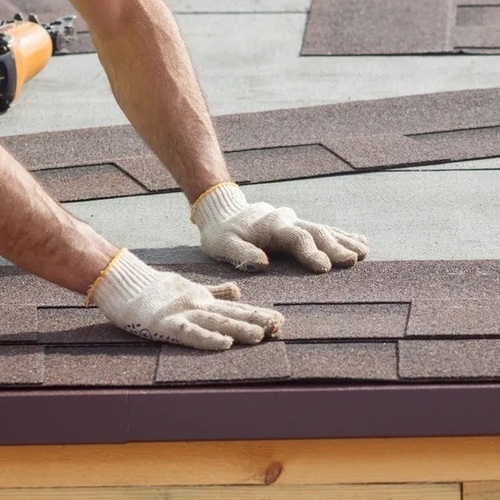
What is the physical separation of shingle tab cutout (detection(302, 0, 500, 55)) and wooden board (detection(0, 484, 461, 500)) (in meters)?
2.82

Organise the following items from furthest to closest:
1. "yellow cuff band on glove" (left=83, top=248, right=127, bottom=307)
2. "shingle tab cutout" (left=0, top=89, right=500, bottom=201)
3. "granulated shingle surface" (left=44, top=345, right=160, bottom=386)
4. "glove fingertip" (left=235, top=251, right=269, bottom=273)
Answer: "shingle tab cutout" (left=0, top=89, right=500, bottom=201), "glove fingertip" (left=235, top=251, right=269, bottom=273), "yellow cuff band on glove" (left=83, top=248, right=127, bottom=307), "granulated shingle surface" (left=44, top=345, right=160, bottom=386)

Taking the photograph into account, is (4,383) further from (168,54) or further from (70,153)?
(70,153)

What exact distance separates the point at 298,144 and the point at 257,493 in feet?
5.79

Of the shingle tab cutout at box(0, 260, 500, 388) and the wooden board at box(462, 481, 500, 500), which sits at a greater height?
the shingle tab cutout at box(0, 260, 500, 388)

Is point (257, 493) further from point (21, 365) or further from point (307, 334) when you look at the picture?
point (21, 365)

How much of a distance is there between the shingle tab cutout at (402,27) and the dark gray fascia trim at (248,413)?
2.81 meters

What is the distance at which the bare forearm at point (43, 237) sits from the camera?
267cm

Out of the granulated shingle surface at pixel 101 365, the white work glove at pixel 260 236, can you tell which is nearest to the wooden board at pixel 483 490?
the granulated shingle surface at pixel 101 365

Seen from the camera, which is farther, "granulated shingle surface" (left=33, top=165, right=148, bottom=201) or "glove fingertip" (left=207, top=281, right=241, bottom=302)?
"granulated shingle surface" (left=33, top=165, right=148, bottom=201)

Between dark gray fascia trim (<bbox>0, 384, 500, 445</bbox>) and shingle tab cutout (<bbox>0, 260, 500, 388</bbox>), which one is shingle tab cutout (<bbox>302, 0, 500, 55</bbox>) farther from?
dark gray fascia trim (<bbox>0, 384, 500, 445</bbox>)

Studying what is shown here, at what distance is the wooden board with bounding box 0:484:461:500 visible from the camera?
2.46m

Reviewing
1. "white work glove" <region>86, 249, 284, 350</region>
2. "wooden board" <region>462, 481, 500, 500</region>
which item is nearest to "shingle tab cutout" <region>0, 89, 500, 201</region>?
"white work glove" <region>86, 249, 284, 350</region>

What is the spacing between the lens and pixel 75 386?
2.46m

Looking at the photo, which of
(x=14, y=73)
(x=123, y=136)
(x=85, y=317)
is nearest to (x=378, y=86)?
(x=123, y=136)
